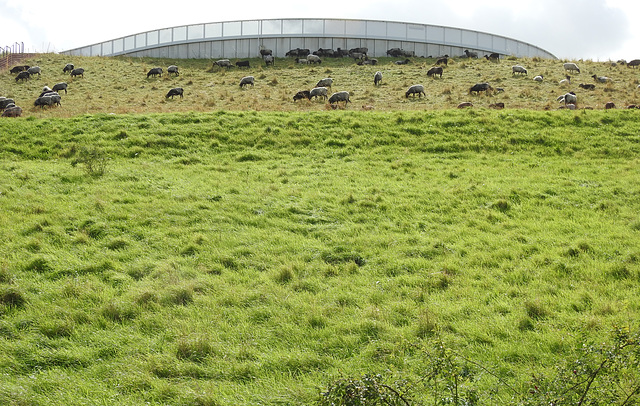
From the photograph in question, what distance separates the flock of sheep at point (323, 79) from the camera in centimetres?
2673

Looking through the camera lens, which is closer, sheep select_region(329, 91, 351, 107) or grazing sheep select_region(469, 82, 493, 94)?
sheep select_region(329, 91, 351, 107)

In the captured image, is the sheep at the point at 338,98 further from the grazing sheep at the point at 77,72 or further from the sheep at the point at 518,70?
the grazing sheep at the point at 77,72

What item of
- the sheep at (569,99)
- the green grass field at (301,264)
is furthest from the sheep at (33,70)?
the sheep at (569,99)

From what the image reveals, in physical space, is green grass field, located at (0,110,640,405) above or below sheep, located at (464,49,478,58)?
below

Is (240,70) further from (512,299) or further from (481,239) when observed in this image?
(512,299)

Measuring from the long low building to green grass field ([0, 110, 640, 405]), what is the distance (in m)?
35.9

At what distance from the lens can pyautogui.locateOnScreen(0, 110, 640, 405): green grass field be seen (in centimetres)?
619

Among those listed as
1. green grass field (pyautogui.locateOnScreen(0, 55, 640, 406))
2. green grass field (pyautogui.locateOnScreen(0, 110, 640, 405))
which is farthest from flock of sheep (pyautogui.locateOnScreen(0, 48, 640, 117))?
green grass field (pyautogui.locateOnScreen(0, 110, 640, 405))

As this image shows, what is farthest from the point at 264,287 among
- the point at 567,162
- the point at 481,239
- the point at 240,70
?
the point at 240,70

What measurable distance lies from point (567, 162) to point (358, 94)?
1568 centimetres

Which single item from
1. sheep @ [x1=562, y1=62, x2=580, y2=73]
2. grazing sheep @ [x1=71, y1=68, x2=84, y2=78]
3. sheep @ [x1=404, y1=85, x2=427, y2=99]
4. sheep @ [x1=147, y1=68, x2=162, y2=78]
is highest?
sheep @ [x1=562, y1=62, x2=580, y2=73]

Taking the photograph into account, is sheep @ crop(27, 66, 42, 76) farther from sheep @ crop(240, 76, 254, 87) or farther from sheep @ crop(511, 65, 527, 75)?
sheep @ crop(511, 65, 527, 75)

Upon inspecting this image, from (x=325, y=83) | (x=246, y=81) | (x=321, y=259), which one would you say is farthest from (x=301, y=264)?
(x=246, y=81)

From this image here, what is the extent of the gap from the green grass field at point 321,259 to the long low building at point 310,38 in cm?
3262
